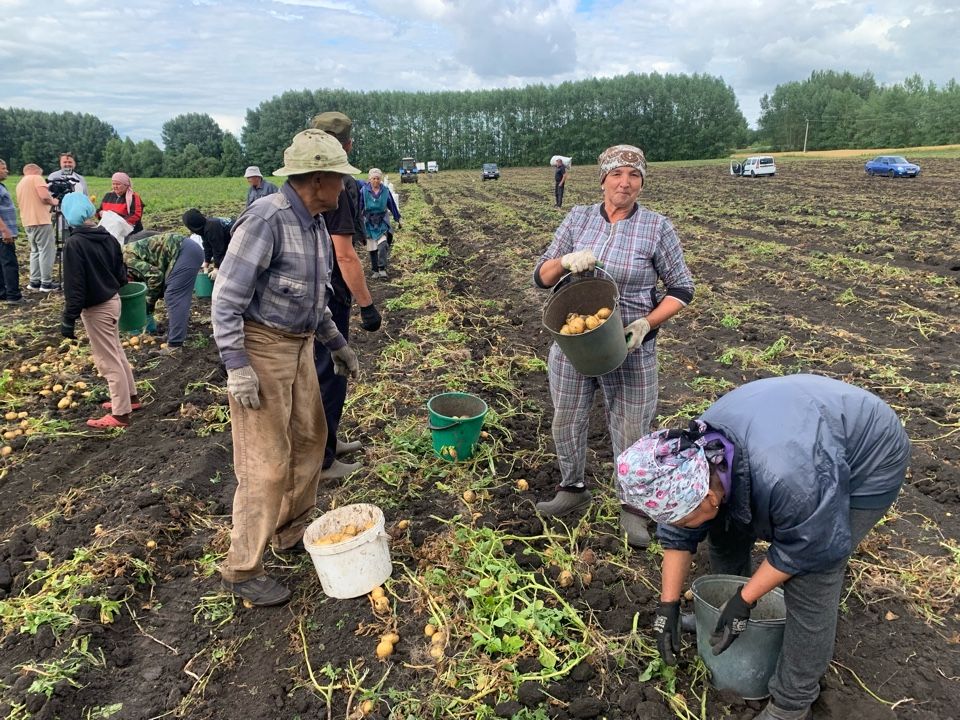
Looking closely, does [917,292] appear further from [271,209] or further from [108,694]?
[108,694]

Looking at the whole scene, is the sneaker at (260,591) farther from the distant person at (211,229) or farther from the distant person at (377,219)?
the distant person at (377,219)

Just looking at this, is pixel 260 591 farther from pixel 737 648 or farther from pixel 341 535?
pixel 737 648

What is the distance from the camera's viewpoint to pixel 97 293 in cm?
500

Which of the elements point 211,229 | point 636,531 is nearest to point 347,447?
point 636,531

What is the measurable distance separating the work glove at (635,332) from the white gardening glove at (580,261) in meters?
0.40

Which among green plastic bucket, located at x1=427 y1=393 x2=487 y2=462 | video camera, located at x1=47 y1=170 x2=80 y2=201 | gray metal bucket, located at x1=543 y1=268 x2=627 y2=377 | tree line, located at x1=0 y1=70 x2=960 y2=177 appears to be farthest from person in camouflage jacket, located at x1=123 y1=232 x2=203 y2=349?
tree line, located at x1=0 y1=70 x2=960 y2=177

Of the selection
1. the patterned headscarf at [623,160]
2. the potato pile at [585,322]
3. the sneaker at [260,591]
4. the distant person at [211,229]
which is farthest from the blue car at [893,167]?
the sneaker at [260,591]

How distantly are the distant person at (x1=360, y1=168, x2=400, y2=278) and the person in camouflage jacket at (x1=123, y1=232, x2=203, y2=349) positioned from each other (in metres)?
3.35

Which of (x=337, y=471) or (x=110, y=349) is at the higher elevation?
(x=110, y=349)

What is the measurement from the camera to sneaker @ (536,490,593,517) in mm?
3801

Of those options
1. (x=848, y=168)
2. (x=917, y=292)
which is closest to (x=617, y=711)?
(x=917, y=292)

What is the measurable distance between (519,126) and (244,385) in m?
86.2

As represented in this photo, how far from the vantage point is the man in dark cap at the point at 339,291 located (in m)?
3.88

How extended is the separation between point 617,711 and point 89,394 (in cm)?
581
